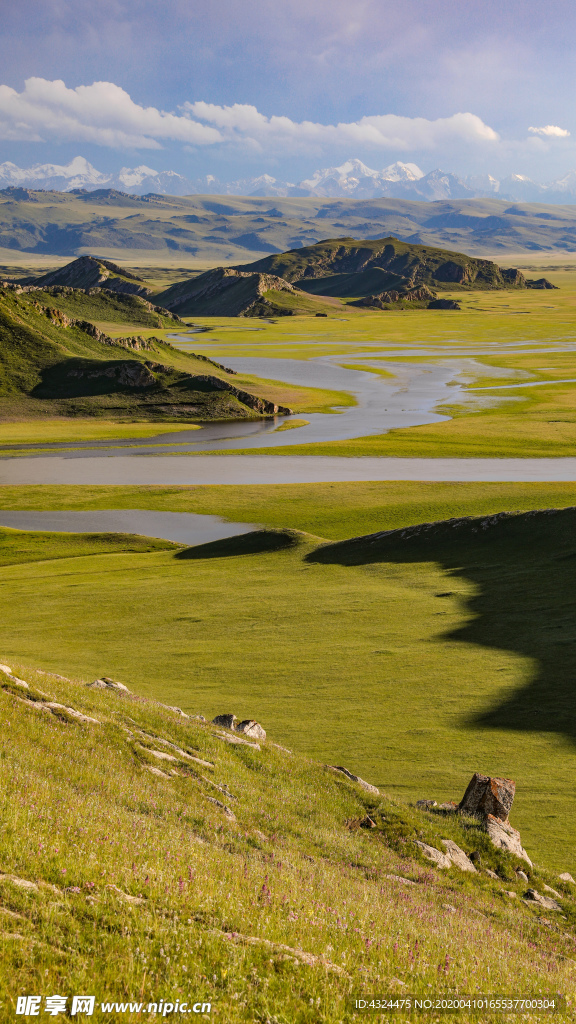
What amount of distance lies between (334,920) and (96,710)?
34.5 feet

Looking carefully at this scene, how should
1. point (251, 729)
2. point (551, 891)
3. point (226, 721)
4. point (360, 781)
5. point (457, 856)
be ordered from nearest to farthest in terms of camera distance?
point (551, 891)
point (457, 856)
point (360, 781)
point (251, 729)
point (226, 721)

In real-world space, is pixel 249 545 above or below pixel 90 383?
below

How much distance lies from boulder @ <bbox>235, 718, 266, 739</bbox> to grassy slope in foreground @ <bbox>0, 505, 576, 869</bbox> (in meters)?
1.17

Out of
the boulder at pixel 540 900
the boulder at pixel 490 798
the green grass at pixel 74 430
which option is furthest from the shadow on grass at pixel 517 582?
the green grass at pixel 74 430

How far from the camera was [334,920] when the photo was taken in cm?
932

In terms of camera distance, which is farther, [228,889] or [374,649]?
[374,649]

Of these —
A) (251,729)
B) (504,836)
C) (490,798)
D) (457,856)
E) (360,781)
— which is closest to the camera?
(457,856)

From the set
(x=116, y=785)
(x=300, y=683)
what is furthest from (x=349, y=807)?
(x=300, y=683)

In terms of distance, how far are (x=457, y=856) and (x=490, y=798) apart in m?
1.87

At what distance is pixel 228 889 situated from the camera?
9.54m

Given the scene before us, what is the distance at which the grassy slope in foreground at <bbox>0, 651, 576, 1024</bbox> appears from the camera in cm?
735

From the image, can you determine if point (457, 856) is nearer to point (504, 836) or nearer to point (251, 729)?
point (504, 836)

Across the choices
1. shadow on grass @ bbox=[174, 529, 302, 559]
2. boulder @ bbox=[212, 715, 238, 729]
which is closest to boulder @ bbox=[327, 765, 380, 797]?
boulder @ bbox=[212, 715, 238, 729]

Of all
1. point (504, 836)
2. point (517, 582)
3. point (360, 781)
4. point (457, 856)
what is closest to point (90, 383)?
point (517, 582)
